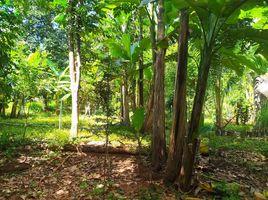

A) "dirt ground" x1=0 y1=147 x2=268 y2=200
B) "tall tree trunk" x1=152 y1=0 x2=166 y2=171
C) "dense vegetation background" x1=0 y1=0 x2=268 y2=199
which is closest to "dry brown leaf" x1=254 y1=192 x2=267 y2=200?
"dense vegetation background" x1=0 y1=0 x2=268 y2=199

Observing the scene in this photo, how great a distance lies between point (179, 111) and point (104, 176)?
64.1 inches

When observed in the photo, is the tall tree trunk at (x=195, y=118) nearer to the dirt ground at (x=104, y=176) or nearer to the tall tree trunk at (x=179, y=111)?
the tall tree trunk at (x=179, y=111)

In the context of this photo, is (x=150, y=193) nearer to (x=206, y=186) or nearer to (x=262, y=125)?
(x=206, y=186)

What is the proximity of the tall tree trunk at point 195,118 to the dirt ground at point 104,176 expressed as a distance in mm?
385

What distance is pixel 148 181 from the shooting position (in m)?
5.20

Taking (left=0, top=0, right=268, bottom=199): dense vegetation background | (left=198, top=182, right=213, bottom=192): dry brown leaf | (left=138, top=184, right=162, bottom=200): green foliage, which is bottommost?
(left=138, top=184, right=162, bottom=200): green foliage

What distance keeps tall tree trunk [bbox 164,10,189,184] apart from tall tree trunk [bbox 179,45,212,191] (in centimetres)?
25

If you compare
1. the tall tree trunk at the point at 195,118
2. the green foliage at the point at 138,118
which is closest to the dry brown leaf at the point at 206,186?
the tall tree trunk at the point at 195,118

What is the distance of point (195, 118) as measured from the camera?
4.41m

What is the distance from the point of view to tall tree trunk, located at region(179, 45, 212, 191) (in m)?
4.33

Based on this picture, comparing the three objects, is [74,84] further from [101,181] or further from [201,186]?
[201,186]

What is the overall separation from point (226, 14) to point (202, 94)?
1059mm

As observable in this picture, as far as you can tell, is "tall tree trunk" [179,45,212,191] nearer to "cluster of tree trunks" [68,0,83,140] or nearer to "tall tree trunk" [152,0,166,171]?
"tall tree trunk" [152,0,166,171]

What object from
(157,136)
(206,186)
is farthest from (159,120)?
(206,186)
